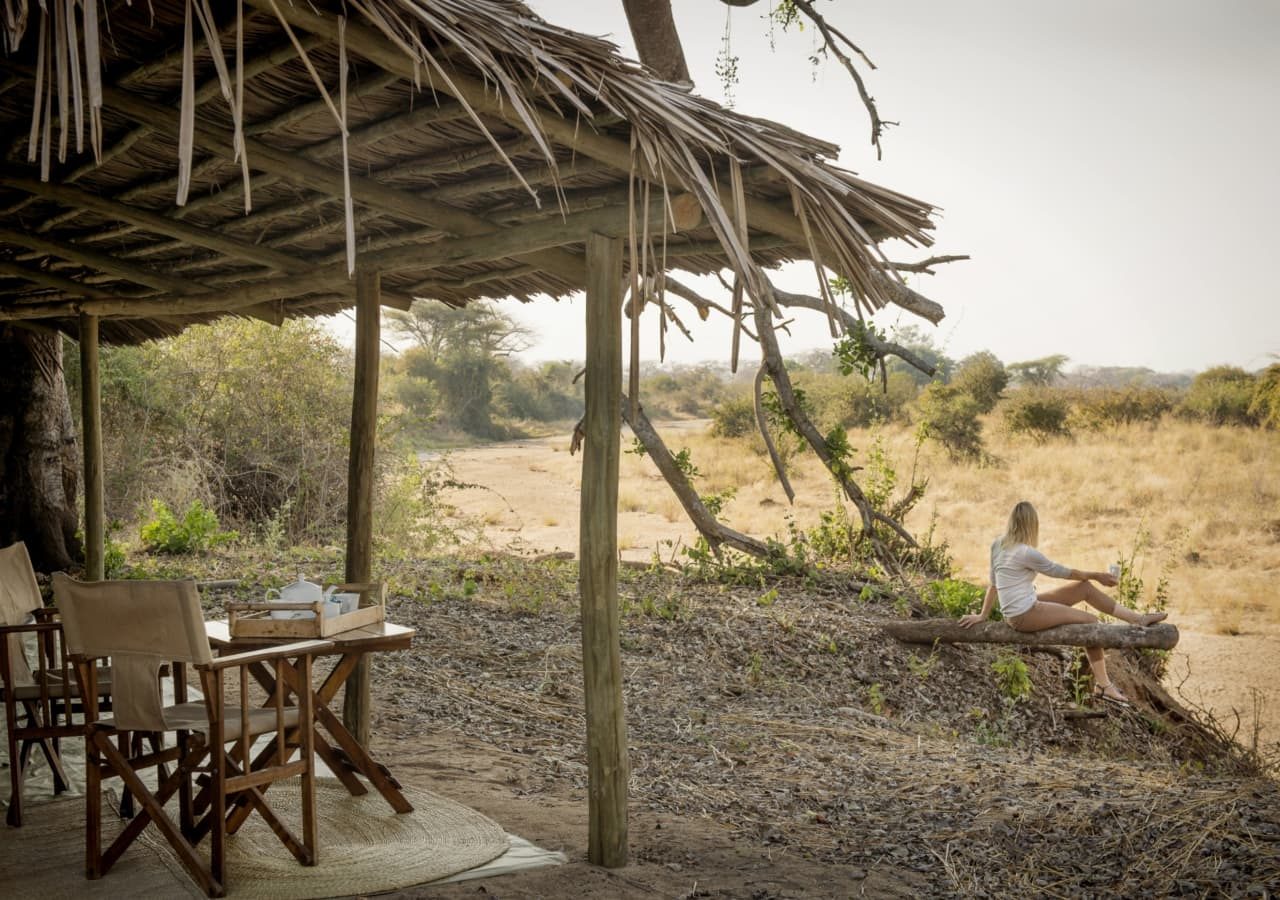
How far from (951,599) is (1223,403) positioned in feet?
59.7

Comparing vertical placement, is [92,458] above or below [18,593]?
above

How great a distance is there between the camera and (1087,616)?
668 centimetres

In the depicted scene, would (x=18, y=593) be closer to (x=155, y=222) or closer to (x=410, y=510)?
(x=155, y=222)

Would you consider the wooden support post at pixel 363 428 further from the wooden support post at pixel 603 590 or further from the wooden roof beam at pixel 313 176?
the wooden support post at pixel 603 590

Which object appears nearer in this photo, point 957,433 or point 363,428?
point 363,428

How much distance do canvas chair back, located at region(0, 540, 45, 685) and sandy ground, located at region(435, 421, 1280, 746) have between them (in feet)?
16.9

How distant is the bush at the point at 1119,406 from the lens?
916 inches

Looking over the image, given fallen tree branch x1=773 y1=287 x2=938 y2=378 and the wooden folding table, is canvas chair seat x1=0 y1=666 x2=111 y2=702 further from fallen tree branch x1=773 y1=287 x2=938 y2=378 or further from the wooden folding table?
fallen tree branch x1=773 y1=287 x2=938 y2=378

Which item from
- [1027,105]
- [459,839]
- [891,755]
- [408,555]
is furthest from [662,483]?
[1027,105]

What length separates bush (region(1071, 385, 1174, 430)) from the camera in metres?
23.3

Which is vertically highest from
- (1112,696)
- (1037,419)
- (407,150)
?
(407,150)

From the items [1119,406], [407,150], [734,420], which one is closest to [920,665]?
[407,150]

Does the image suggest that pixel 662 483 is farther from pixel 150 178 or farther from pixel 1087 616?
pixel 150 178

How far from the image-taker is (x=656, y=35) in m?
9.09
